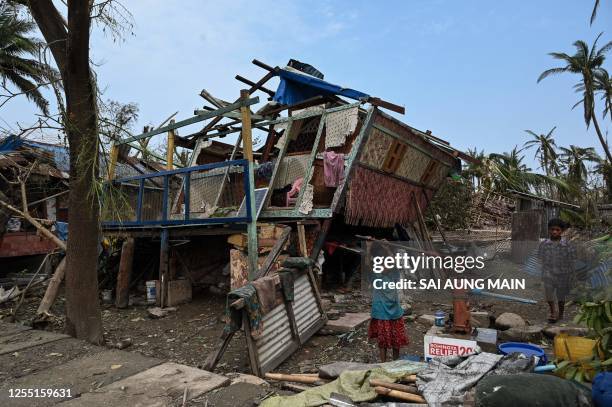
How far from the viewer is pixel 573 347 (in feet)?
11.9

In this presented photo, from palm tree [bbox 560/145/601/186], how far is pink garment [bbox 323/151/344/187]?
23.8m

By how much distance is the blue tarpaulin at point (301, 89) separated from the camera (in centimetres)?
748

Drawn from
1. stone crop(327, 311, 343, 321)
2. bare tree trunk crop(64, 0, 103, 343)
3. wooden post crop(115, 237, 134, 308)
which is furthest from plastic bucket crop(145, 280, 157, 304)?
stone crop(327, 311, 343, 321)

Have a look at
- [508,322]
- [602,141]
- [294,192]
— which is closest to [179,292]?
[294,192]

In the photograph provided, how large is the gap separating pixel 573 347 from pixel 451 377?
1331 mm

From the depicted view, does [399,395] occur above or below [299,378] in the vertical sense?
above

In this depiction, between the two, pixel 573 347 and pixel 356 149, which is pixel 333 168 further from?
pixel 573 347

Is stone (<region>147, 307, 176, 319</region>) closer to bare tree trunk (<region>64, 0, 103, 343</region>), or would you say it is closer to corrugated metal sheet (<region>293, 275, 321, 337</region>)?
bare tree trunk (<region>64, 0, 103, 343</region>)

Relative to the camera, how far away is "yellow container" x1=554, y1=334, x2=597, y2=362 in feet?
11.5

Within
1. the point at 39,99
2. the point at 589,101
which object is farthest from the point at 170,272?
the point at 589,101

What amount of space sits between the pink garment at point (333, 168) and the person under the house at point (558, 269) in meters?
3.59

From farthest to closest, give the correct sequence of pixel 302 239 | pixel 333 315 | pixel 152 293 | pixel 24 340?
pixel 152 293 < pixel 302 239 < pixel 333 315 < pixel 24 340

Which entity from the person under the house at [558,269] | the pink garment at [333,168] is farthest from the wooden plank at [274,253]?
the person under the house at [558,269]

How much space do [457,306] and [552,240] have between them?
9.06 feet
